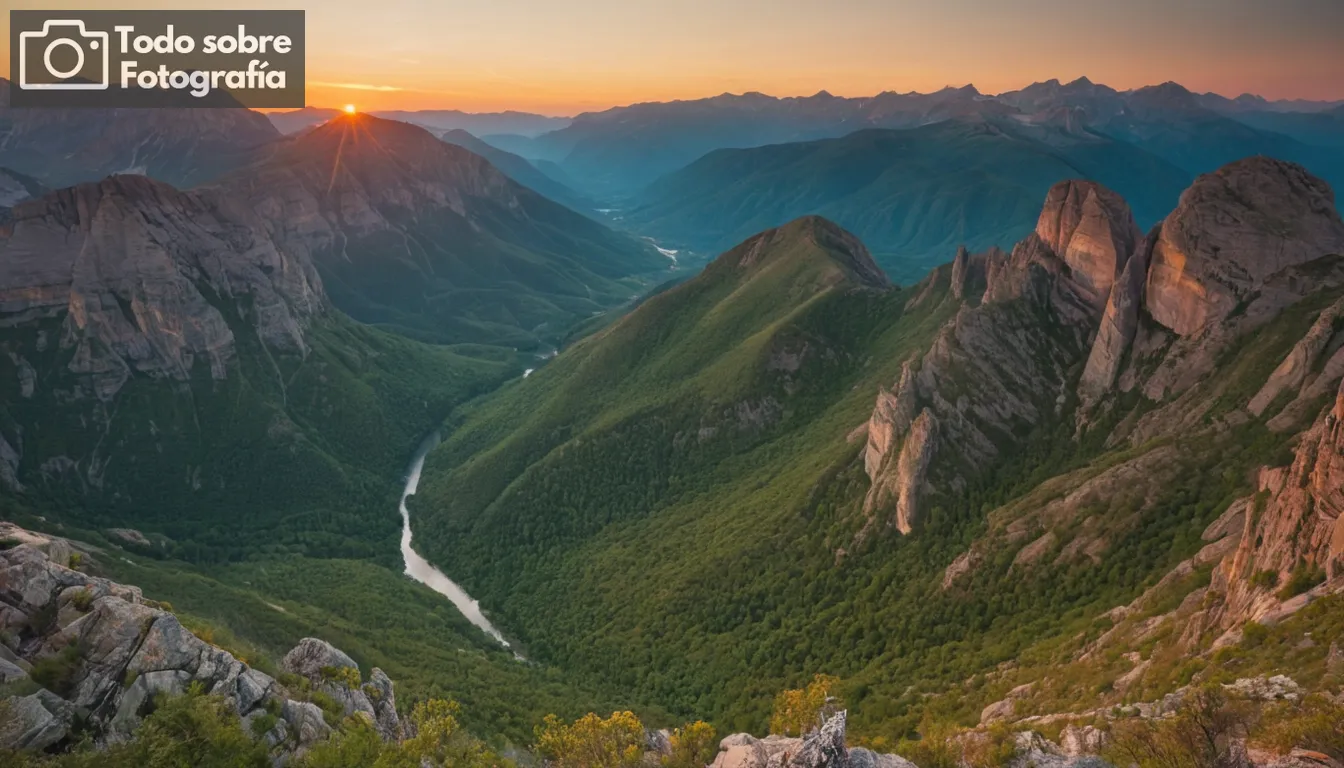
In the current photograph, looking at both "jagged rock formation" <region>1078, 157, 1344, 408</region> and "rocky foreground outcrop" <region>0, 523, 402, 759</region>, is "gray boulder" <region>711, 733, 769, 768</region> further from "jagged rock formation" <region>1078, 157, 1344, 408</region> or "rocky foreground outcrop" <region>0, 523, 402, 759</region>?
"jagged rock formation" <region>1078, 157, 1344, 408</region>

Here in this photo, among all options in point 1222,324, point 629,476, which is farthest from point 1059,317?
point 629,476

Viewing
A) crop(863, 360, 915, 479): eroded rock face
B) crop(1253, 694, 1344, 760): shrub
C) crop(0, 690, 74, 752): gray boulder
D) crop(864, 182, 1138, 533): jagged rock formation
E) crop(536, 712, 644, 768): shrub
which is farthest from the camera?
crop(863, 360, 915, 479): eroded rock face

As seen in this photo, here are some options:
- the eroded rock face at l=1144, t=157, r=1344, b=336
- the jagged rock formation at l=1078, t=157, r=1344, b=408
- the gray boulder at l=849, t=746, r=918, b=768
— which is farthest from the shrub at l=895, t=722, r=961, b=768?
the eroded rock face at l=1144, t=157, r=1344, b=336

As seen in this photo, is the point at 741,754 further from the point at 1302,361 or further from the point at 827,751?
the point at 1302,361

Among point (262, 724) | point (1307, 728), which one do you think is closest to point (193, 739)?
point (262, 724)

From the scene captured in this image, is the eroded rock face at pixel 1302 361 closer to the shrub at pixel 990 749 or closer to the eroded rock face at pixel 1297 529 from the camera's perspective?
the eroded rock face at pixel 1297 529

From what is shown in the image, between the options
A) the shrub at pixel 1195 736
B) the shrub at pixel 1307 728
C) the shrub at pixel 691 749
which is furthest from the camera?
the shrub at pixel 691 749

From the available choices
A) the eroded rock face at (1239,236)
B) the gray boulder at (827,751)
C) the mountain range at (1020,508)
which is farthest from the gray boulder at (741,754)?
the eroded rock face at (1239,236)
